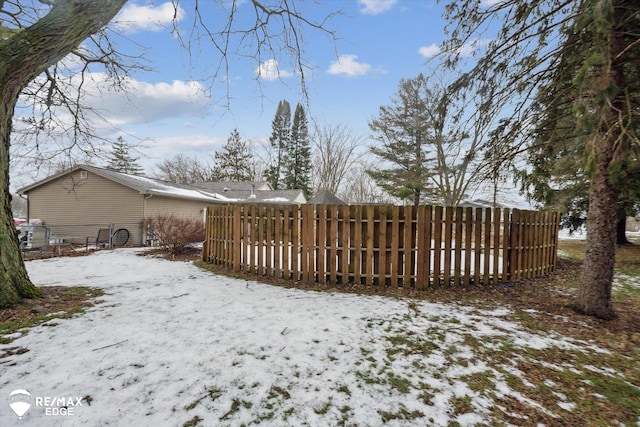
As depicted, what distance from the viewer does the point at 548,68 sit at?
176 inches

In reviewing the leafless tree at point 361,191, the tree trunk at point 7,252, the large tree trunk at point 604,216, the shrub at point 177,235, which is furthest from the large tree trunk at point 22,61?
the leafless tree at point 361,191

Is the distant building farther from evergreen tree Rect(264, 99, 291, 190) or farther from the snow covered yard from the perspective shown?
evergreen tree Rect(264, 99, 291, 190)

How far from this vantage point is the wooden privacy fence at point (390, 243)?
17.1 ft

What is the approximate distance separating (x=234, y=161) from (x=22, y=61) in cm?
3310

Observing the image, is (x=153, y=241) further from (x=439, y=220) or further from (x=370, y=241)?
(x=439, y=220)

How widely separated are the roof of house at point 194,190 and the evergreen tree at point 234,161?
602cm

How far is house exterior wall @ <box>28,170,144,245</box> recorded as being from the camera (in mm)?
12953

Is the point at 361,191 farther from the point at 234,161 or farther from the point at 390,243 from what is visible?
the point at 390,243

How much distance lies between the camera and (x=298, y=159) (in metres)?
33.8

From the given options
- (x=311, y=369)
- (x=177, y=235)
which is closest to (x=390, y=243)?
(x=311, y=369)

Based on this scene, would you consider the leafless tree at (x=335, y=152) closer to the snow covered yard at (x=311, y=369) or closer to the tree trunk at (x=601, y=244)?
the tree trunk at (x=601, y=244)

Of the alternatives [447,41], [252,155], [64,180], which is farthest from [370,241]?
[252,155]

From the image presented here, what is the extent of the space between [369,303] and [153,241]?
479 inches

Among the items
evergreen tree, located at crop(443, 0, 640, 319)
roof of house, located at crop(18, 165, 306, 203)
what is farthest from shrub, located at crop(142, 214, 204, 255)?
evergreen tree, located at crop(443, 0, 640, 319)
